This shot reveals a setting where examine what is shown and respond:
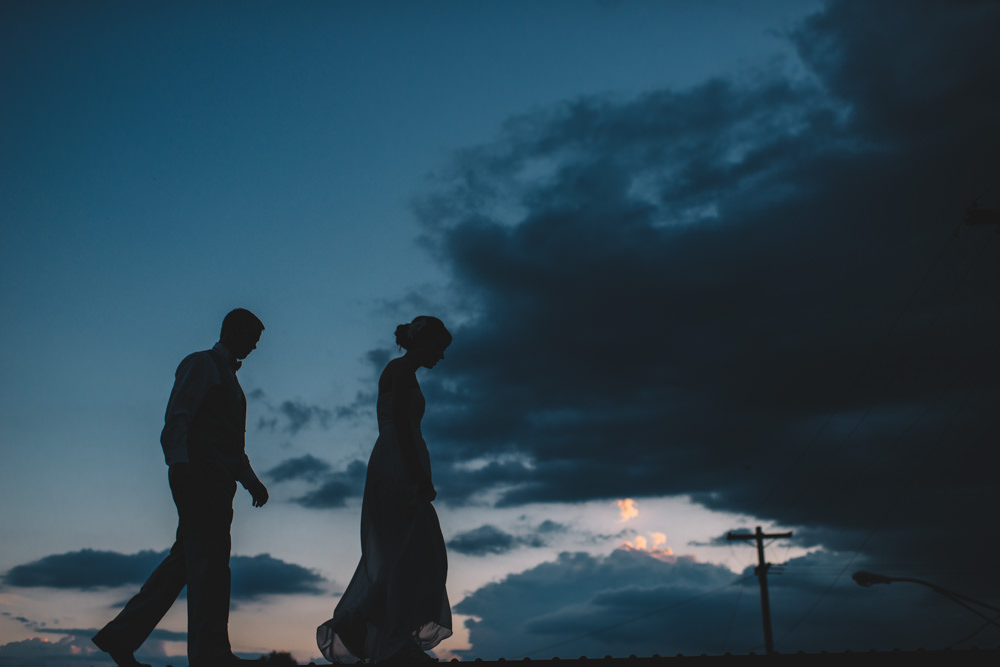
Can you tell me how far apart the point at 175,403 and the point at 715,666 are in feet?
12.0

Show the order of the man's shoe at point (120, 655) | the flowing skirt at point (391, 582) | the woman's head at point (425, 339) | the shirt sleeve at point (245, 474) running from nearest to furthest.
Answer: the man's shoe at point (120, 655), the flowing skirt at point (391, 582), the shirt sleeve at point (245, 474), the woman's head at point (425, 339)

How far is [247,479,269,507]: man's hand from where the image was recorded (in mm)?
5566

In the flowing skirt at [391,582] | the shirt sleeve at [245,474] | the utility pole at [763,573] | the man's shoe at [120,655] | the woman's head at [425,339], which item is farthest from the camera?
the utility pole at [763,573]

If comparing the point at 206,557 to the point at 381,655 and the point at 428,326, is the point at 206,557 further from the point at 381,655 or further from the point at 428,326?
the point at 428,326

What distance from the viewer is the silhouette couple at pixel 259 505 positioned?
5.02 metres

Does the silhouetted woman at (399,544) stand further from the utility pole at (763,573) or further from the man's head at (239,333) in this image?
the utility pole at (763,573)

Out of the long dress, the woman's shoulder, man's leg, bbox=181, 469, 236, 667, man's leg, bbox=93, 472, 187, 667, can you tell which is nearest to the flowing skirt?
the long dress

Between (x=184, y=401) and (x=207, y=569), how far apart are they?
110 centimetres

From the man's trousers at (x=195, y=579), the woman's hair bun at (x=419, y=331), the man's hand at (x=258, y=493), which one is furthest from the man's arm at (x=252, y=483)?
the woman's hair bun at (x=419, y=331)

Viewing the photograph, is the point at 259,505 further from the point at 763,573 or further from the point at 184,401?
the point at 763,573

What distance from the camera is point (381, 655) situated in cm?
515

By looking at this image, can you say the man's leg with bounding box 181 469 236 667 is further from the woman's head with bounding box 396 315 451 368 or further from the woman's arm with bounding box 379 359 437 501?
the woman's head with bounding box 396 315 451 368

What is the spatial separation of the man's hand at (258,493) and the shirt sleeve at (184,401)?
653 mm

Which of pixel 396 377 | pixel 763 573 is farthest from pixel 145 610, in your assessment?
pixel 763 573
